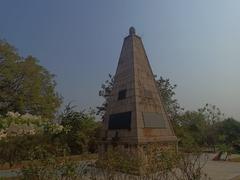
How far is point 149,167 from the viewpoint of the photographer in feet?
21.2

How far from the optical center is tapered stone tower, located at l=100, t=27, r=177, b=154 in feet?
46.3

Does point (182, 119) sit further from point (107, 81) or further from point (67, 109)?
point (67, 109)

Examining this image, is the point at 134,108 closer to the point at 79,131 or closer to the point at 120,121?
the point at 120,121

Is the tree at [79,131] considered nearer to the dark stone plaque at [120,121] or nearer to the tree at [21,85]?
the tree at [21,85]

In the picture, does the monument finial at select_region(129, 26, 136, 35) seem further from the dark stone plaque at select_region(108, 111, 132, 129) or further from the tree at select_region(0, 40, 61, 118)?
the tree at select_region(0, 40, 61, 118)

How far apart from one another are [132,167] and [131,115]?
24.4 feet

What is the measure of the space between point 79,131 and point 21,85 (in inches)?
247

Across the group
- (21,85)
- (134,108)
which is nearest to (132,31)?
(134,108)

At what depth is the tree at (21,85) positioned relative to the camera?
22.0 metres

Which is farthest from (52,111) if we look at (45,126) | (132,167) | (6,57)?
(45,126)

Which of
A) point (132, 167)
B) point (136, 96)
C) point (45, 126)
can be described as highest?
point (136, 96)

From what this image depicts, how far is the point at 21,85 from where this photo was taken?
74.2 ft

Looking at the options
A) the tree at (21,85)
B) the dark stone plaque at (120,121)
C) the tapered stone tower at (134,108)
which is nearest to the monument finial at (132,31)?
the tapered stone tower at (134,108)

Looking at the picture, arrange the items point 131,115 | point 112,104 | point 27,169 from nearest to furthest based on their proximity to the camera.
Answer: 1. point 27,169
2. point 131,115
3. point 112,104
